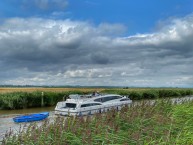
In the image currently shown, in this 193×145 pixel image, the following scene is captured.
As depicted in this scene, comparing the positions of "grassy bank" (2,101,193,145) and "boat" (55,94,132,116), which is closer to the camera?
"grassy bank" (2,101,193,145)

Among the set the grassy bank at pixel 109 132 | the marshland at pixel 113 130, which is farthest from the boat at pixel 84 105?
the grassy bank at pixel 109 132

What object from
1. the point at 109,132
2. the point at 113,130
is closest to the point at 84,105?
the point at 109,132

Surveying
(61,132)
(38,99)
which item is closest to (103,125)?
(61,132)

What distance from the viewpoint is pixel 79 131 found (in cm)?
781

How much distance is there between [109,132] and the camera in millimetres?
8070

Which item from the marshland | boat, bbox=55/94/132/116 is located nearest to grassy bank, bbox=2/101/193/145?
the marshland

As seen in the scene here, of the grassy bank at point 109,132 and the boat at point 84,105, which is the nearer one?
the grassy bank at point 109,132

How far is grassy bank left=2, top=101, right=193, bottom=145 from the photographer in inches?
270

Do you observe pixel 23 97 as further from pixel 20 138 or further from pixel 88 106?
pixel 20 138

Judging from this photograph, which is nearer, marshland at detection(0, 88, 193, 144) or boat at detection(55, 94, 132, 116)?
marshland at detection(0, 88, 193, 144)

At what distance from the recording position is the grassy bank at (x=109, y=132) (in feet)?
22.5

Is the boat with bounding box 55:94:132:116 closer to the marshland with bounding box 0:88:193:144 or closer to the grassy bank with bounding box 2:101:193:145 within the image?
the marshland with bounding box 0:88:193:144

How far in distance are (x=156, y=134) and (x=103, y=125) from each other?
4.84 feet

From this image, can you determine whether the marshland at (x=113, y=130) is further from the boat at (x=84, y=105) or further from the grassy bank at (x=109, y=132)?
the boat at (x=84, y=105)
